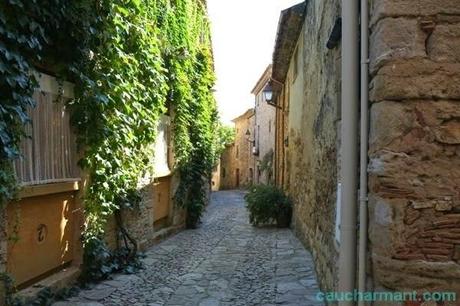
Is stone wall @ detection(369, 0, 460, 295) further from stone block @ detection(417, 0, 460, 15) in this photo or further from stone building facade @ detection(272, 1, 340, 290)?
stone building facade @ detection(272, 1, 340, 290)

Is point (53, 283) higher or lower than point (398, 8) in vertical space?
lower

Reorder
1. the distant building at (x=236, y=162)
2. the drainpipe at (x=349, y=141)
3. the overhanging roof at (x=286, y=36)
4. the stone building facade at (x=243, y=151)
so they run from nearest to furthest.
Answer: the drainpipe at (x=349, y=141) < the overhanging roof at (x=286, y=36) < the stone building facade at (x=243, y=151) < the distant building at (x=236, y=162)

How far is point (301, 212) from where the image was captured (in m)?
8.77

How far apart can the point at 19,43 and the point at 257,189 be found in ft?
28.0

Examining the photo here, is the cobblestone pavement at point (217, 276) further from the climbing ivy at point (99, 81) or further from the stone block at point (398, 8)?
the stone block at point (398, 8)

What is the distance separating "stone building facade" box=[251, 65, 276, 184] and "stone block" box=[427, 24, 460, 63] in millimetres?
14055

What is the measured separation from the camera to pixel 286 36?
36.8ft

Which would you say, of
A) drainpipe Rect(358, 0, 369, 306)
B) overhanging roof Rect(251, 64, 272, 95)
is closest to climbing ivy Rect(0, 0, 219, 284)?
drainpipe Rect(358, 0, 369, 306)

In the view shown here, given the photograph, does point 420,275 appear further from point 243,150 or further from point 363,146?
point 243,150

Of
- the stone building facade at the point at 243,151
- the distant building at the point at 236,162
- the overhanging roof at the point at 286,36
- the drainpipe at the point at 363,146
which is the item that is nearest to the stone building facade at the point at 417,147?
the drainpipe at the point at 363,146

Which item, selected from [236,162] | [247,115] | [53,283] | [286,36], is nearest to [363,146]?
[53,283]

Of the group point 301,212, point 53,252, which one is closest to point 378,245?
point 53,252

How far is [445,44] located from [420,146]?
0.52 meters

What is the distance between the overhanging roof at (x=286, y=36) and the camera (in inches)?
379
